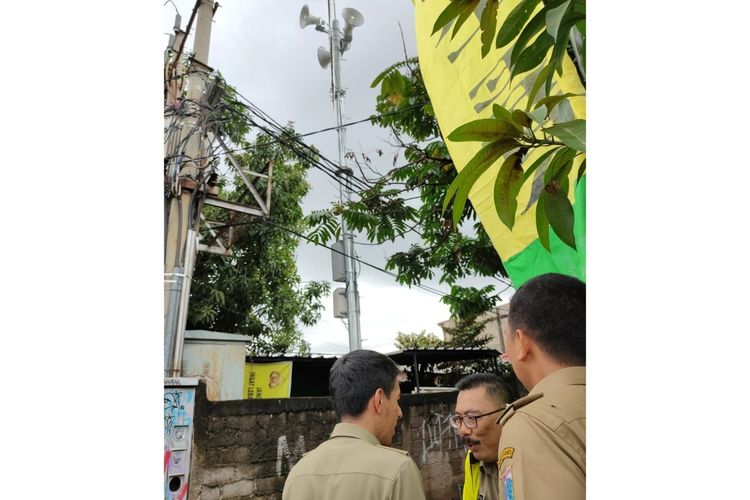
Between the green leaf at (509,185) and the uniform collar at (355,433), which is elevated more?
the green leaf at (509,185)

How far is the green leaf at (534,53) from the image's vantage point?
123 centimetres

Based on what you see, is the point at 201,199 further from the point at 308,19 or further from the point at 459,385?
the point at 459,385

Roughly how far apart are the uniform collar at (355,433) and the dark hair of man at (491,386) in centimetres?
90

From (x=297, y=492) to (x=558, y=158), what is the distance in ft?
4.12

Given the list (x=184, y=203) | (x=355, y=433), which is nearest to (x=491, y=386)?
(x=355, y=433)

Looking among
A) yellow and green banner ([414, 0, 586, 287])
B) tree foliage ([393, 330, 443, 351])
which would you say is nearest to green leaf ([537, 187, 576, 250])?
yellow and green banner ([414, 0, 586, 287])

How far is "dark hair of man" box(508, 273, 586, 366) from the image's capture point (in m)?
1.20

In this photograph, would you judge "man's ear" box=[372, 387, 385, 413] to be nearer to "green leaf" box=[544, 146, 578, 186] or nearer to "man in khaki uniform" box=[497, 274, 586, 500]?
"man in khaki uniform" box=[497, 274, 586, 500]

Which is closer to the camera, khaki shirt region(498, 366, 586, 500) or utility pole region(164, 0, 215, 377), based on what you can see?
khaki shirt region(498, 366, 586, 500)

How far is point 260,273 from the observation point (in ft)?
39.6

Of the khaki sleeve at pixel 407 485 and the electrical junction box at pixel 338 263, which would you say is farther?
the electrical junction box at pixel 338 263

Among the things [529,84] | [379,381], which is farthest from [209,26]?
[379,381]

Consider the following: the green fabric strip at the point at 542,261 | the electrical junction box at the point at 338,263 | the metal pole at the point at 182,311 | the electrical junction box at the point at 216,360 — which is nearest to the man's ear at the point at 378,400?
the green fabric strip at the point at 542,261

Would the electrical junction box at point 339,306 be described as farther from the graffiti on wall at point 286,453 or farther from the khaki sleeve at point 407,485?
the khaki sleeve at point 407,485
